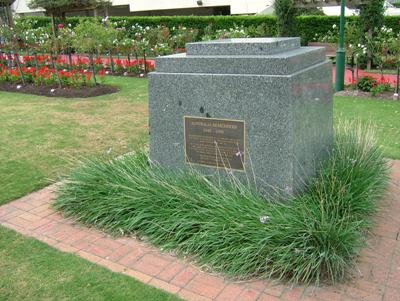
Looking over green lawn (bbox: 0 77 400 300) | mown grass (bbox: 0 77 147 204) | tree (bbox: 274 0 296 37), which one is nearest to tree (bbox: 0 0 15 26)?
green lawn (bbox: 0 77 400 300)

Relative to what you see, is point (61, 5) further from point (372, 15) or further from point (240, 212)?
point (240, 212)

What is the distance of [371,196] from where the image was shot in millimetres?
4113

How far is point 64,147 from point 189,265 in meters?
3.72

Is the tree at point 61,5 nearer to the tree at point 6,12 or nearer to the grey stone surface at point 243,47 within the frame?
the tree at point 6,12

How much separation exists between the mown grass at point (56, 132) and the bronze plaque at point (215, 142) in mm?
1861

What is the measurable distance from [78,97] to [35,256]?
7717 millimetres

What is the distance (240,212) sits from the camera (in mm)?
3596

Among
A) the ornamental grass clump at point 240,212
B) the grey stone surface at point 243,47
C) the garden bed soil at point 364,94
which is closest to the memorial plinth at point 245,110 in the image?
the grey stone surface at point 243,47

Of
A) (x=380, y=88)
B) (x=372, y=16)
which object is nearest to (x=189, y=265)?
(x=380, y=88)

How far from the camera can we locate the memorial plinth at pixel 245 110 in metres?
3.82

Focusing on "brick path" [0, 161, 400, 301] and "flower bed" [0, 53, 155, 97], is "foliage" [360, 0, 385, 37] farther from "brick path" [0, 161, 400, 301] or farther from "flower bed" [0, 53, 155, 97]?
"brick path" [0, 161, 400, 301]

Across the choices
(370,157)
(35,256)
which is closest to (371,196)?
(370,157)

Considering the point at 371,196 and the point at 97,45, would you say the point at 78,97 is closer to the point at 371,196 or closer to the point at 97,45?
the point at 97,45

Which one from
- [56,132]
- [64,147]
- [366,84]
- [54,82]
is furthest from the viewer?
[54,82]
